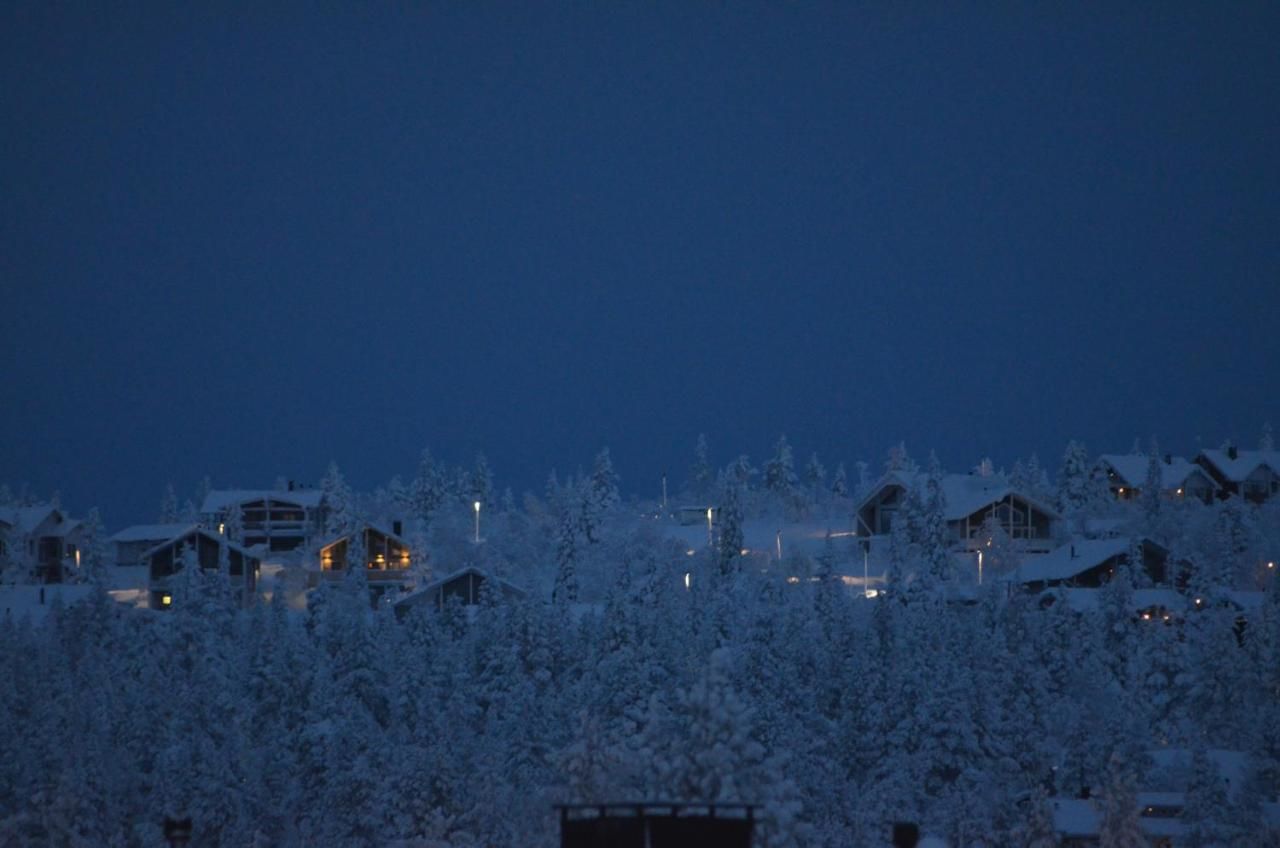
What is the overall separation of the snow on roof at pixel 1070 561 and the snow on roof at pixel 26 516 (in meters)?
49.8

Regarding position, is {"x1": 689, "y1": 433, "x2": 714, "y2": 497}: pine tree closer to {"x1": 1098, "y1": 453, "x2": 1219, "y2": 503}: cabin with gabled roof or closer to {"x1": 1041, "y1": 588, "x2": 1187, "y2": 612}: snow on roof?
{"x1": 1098, "y1": 453, "x2": 1219, "y2": 503}: cabin with gabled roof

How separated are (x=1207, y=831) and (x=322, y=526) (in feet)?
179

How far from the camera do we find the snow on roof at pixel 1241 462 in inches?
2872

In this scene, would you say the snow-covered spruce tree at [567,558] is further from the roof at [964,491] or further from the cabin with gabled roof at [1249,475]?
the cabin with gabled roof at [1249,475]

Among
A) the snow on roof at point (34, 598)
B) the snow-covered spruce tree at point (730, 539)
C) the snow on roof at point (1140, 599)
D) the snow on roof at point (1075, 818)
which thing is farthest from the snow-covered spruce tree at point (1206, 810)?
the snow on roof at point (34, 598)

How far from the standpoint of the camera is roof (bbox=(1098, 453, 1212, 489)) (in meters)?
71.8

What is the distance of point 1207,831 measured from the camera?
26.1m

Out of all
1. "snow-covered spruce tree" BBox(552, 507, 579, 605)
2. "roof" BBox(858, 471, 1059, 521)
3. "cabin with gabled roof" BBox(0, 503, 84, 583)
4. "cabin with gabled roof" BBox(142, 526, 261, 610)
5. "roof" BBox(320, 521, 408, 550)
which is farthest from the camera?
"cabin with gabled roof" BBox(0, 503, 84, 583)

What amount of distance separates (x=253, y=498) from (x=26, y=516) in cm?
1170

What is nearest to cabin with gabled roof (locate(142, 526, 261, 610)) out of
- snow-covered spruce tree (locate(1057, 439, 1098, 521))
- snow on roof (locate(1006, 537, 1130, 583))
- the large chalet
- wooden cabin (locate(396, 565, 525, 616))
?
wooden cabin (locate(396, 565, 525, 616))

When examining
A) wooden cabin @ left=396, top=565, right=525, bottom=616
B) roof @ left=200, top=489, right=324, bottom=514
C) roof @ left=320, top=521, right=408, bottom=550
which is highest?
roof @ left=200, top=489, right=324, bottom=514

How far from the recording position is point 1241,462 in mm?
74062

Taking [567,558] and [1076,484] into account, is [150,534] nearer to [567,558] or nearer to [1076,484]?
[567,558]

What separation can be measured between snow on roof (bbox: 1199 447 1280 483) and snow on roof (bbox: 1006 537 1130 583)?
26.0 metres
